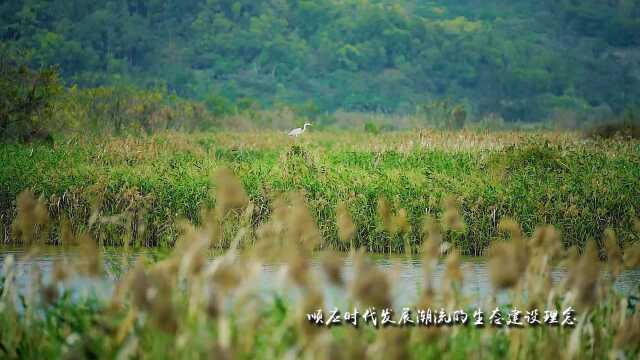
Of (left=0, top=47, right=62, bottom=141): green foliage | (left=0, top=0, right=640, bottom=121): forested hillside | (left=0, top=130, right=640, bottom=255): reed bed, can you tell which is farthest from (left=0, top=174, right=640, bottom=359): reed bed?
(left=0, top=0, right=640, bottom=121): forested hillside

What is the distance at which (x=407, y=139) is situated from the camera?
97.1ft

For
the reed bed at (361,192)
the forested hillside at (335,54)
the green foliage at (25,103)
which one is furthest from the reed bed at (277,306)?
the forested hillside at (335,54)

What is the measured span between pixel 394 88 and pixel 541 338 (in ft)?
231

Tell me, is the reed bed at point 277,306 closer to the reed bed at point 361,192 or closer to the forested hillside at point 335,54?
the reed bed at point 361,192

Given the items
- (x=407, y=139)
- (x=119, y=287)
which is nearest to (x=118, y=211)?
(x=119, y=287)

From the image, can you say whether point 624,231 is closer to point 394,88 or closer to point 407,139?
point 407,139

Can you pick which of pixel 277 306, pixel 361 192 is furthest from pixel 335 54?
pixel 277 306

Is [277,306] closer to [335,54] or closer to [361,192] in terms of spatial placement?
[361,192]

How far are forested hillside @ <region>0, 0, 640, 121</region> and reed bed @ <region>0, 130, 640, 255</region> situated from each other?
168ft

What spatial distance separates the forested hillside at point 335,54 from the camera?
7506 cm

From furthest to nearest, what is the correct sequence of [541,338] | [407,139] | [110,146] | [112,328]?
[407,139] → [110,146] → [541,338] → [112,328]

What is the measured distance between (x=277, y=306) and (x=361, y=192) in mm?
10540

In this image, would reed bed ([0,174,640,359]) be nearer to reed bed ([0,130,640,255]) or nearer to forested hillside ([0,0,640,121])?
reed bed ([0,130,640,255])

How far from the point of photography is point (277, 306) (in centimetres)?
679
